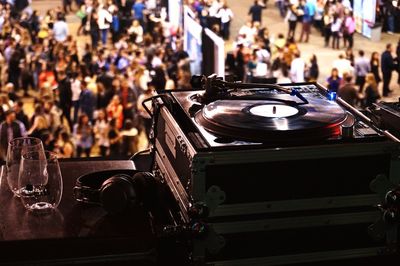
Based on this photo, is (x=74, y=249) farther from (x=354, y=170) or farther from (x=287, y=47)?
(x=287, y=47)

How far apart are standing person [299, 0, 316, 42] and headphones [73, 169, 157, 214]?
21.0 metres

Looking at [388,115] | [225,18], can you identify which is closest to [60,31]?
[225,18]

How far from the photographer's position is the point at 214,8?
2266 centimetres

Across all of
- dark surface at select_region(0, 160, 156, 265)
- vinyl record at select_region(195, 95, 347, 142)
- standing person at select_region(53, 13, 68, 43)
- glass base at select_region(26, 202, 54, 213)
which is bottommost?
standing person at select_region(53, 13, 68, 43)

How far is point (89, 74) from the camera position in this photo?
55.4 feet

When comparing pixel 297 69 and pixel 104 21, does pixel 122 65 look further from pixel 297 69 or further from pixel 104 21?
pixel 104 21

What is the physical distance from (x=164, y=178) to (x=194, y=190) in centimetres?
69

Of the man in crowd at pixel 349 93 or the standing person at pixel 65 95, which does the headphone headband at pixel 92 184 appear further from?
the standing person at pixel 65 95

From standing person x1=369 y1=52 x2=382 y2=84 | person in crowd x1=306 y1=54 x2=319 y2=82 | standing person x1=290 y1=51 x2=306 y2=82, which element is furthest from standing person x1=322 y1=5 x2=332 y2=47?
standing person x1=290 y1=51 x2=306 y2=82

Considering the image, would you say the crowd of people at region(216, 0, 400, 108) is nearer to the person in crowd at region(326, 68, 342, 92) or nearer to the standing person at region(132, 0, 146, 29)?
the person in crowd at region(326, 68, 342, 92)

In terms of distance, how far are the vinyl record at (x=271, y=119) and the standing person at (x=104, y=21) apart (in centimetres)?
1952

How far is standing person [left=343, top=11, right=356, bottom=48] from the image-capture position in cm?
2059

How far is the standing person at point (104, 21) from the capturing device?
2244cm

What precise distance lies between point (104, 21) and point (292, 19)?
575cm
